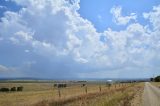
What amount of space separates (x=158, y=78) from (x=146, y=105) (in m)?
159

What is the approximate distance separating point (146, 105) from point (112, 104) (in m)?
2.59

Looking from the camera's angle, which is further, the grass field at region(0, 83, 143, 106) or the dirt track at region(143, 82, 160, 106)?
the grass field at region(0, 83, 143, 106)

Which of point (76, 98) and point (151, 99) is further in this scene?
point (76, 98)

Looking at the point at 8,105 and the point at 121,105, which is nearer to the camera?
the point at 121,105

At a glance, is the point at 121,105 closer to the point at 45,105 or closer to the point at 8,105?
the point at 45,105

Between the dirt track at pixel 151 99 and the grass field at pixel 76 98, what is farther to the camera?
the grass field at pixel 76 98

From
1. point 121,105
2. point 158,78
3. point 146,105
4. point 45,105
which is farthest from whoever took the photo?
point 158,78

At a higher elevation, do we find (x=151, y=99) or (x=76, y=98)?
(x=76, y=98)

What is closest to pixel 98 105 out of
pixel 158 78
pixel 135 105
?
pixel 135 105

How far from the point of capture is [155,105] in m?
23.1

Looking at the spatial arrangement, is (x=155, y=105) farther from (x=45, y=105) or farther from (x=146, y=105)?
(x=45, y=105)

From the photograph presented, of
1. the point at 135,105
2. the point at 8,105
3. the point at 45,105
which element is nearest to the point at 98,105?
the point at 135,105

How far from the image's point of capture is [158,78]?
178250 mm

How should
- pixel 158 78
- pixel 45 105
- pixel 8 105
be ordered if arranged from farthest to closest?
pixel 158 78 < pixel 8 105 < pixel 45 105
